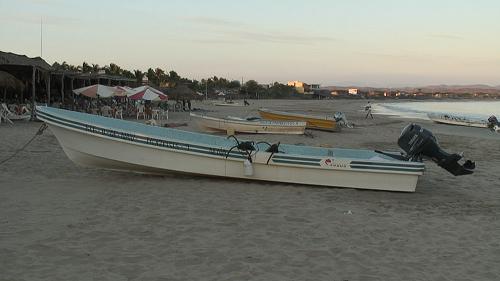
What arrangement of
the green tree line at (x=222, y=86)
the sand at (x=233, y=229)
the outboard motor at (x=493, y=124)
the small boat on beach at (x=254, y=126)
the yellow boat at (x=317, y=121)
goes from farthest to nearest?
1. the green tree line at (x=222, y=86)
2. the outboard motor at (x=493, y=124)
3. the yellow boat at (x=317, y=121)
4. the small boat on beach at (x=254, y=126)
5. the sand at (x=233, y=229)

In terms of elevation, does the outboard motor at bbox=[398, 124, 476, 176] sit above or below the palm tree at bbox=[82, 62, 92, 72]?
below

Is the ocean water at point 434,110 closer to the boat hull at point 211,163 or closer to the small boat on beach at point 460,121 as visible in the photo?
the small boat on beach at point 460,121

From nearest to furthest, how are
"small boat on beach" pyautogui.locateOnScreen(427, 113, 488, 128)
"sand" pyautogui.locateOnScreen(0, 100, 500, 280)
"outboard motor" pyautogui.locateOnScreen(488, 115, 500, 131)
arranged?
"sand" pyautogui.locateOnScreen(0, 100, 500, 280), "outboard motor" pyautogui.locateOnScreen(488, 115, 500, 131), "small boat on beach" pyautogui.locateOnScreen(427, 113, 488, 128)

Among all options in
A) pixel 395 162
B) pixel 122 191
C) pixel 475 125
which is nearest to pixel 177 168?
pixel 122 191

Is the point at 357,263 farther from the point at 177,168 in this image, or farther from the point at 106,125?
the point at 106,125

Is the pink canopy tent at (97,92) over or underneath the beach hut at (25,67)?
underneath

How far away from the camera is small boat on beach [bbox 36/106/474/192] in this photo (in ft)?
28.2

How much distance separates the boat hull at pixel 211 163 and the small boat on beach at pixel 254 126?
1028 centimetres

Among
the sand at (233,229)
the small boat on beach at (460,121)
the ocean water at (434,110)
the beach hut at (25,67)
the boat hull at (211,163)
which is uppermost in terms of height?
the beach hut at (25,67)

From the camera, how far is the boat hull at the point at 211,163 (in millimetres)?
8594

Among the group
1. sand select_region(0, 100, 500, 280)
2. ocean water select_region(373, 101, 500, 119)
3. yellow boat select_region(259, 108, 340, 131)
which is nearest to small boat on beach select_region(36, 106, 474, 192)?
sand select_region(0, 100, 500, 280)

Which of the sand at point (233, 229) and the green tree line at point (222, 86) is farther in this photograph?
the green tree line at point (222, 86)

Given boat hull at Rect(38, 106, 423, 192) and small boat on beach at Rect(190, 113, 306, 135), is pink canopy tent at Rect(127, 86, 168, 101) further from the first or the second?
boat hull at Rect(38, 106, 423, 192)

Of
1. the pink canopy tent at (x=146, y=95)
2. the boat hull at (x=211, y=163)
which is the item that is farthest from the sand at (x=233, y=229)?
the pink canopy tent at (x=146, y=95)
